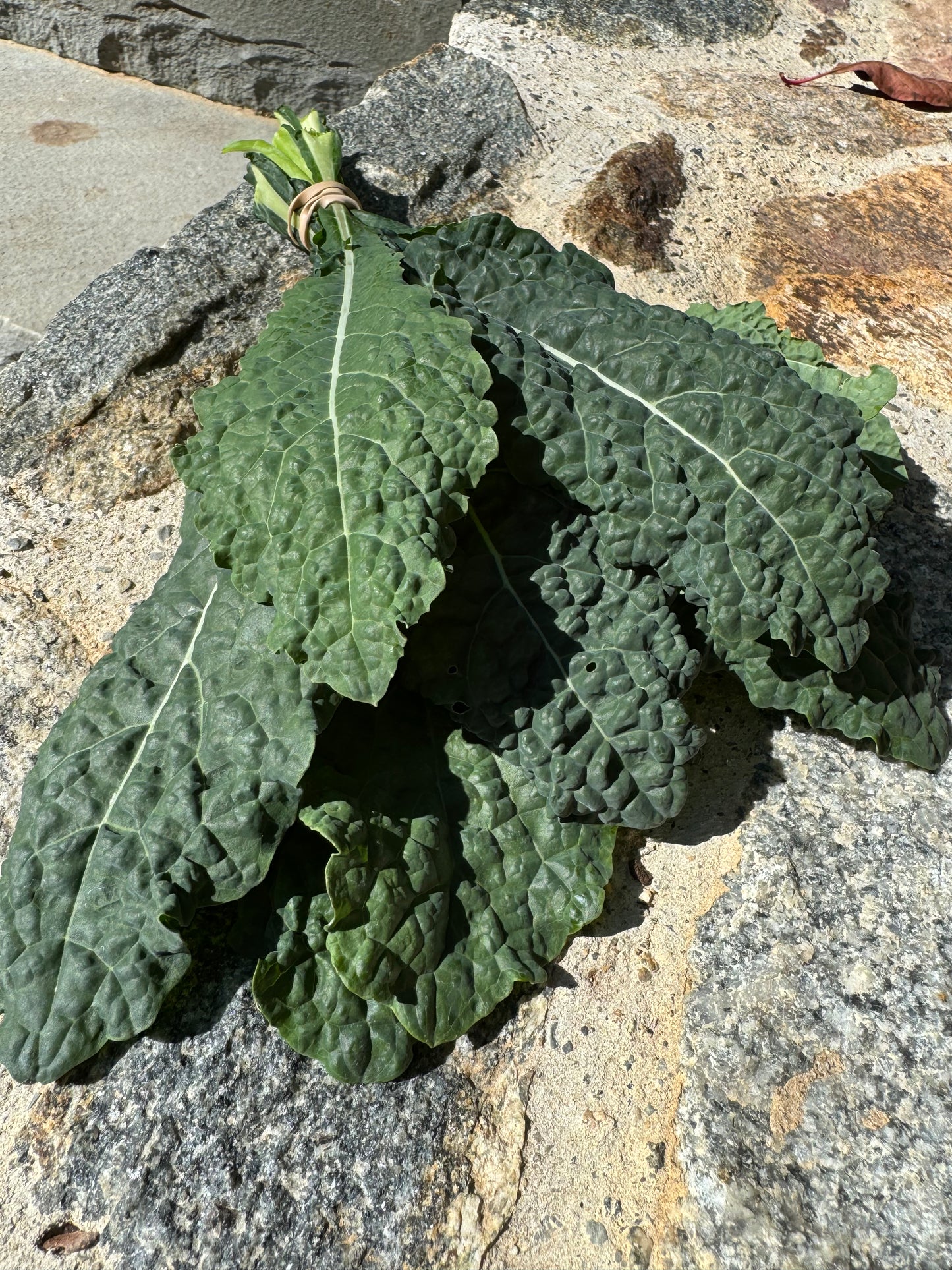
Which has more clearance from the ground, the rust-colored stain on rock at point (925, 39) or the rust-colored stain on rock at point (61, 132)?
the rust-colored stain on rock at point (925, 39)

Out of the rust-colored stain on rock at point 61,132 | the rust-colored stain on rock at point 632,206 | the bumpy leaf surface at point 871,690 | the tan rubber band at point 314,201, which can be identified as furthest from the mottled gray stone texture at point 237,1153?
the rust-colored stain on rock at point 61,132

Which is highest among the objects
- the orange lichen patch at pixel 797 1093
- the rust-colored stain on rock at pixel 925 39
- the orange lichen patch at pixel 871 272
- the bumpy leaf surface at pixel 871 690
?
the rust-colored stain on rock at pixel 925 39

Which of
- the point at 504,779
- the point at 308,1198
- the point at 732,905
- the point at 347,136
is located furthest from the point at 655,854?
the point at 347,136

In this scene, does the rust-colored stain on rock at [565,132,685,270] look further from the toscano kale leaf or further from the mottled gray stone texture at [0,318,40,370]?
the mottled gray stone texture at [0,318,40,370]

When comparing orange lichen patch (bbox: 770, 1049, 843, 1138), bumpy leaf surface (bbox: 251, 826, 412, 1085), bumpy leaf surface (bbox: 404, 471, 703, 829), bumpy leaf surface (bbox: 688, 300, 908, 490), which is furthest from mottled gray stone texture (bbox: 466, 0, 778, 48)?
orange lichen patch (bbox: 770, 1049, 843, 1138)

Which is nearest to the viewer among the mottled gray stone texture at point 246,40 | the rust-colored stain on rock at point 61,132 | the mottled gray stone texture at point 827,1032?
the mottled gray stone texture at point 827,1032

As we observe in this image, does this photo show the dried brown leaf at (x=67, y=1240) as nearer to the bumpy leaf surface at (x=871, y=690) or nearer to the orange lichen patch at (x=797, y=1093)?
the orange lichen patch at (x=797, y=1093)
